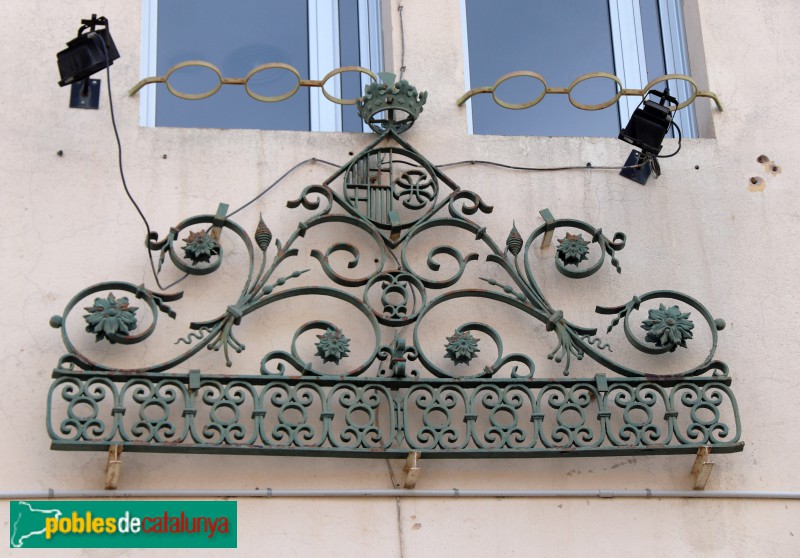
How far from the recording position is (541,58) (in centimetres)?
623

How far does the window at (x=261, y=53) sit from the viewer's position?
5906 millimetres

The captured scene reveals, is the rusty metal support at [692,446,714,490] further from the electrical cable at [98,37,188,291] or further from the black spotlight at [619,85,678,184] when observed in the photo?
the electrical cable at [98,37,188,291]

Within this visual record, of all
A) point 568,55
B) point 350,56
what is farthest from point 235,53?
point 568,55

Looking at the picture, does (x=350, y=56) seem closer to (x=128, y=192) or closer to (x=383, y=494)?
(x=128, y=192)

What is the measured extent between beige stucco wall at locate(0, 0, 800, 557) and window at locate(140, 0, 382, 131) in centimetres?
26

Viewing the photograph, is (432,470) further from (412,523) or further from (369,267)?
(369,267)

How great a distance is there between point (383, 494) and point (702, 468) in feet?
3.77

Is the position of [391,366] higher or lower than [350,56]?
lower

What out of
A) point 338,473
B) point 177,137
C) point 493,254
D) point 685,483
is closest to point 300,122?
point 177,137

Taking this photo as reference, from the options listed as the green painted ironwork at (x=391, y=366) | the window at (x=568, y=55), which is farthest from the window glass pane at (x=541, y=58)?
the green painted ironwork at (x=391, y=366)

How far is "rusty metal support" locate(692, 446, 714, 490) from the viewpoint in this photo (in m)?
4.96

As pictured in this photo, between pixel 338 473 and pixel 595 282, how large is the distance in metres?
1.29

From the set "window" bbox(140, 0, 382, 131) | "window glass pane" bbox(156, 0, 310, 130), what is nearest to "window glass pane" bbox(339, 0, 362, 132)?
"window" bbox(140, 0, 382, 131)

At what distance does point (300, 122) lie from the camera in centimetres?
595
